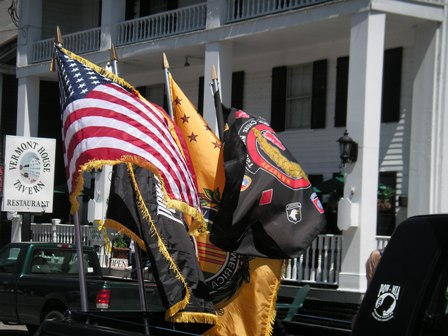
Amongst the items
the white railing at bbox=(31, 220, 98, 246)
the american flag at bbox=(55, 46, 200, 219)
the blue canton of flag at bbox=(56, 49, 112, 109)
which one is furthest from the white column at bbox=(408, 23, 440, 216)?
the blue canton of flag at bbox=(56, 49, 112, 109)

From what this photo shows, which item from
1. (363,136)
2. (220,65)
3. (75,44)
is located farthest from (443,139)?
(75,44)

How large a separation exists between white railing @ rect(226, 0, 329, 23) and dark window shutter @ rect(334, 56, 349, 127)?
1.70 m

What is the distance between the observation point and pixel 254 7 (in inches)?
695

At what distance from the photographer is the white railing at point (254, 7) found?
54.9 ft

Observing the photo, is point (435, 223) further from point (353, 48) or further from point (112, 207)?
point (353, 48)

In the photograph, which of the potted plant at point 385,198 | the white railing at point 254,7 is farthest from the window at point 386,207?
the white railing at point 254,7

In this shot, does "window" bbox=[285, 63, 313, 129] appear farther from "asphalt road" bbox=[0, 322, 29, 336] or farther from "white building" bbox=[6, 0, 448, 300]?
"asphalt road" bbox=[0, 322, 29, 336]

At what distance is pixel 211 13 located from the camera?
58.6 ft

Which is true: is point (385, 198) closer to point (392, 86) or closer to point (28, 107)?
point (392, 86)

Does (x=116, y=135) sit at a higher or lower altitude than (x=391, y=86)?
lower

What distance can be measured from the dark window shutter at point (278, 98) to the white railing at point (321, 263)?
160 inches

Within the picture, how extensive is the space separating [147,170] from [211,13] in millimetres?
12241

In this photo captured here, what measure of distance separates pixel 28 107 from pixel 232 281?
17646 mm

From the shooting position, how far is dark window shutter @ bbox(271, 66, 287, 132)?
1900cm
